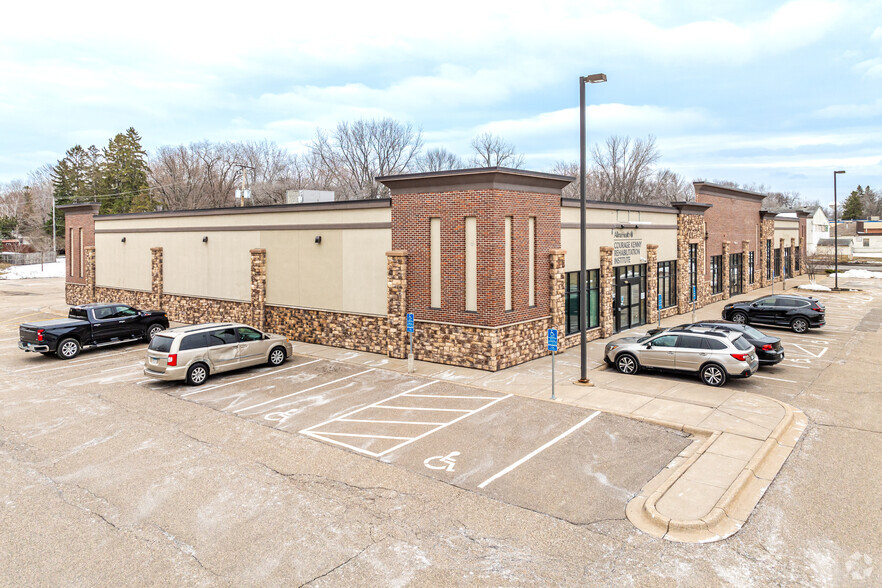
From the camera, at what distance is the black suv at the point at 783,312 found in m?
25.6

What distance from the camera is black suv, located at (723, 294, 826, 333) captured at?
25.6m

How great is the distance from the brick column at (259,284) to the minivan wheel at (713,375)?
17.2 meters

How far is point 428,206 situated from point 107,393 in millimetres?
11177

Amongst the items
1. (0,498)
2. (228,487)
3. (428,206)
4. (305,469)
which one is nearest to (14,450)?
(0,498)

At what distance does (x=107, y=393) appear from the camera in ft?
53.0

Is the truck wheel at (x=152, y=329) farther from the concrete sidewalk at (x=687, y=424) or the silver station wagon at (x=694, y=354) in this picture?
the silver station wagon at (x=694, y=354)

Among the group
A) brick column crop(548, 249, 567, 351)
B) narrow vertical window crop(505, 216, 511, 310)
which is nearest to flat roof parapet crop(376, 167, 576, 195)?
narrow vertical window crop(505, 216, 511, 310)

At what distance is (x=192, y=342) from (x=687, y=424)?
540 inches

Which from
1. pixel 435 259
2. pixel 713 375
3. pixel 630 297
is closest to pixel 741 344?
pixel 713 375

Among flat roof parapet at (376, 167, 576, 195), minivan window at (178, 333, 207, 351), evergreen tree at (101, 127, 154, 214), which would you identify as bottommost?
minivan window at (178, 333, 207, 351)

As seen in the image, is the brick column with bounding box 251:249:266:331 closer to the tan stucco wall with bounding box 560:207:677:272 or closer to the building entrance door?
the tan stucco wall with bounding box 560:207:677:272

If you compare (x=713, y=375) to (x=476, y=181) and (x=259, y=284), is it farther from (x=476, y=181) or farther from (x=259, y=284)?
(x=259, y=284)

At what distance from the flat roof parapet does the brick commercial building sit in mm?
51

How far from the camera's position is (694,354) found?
16.6 meters
